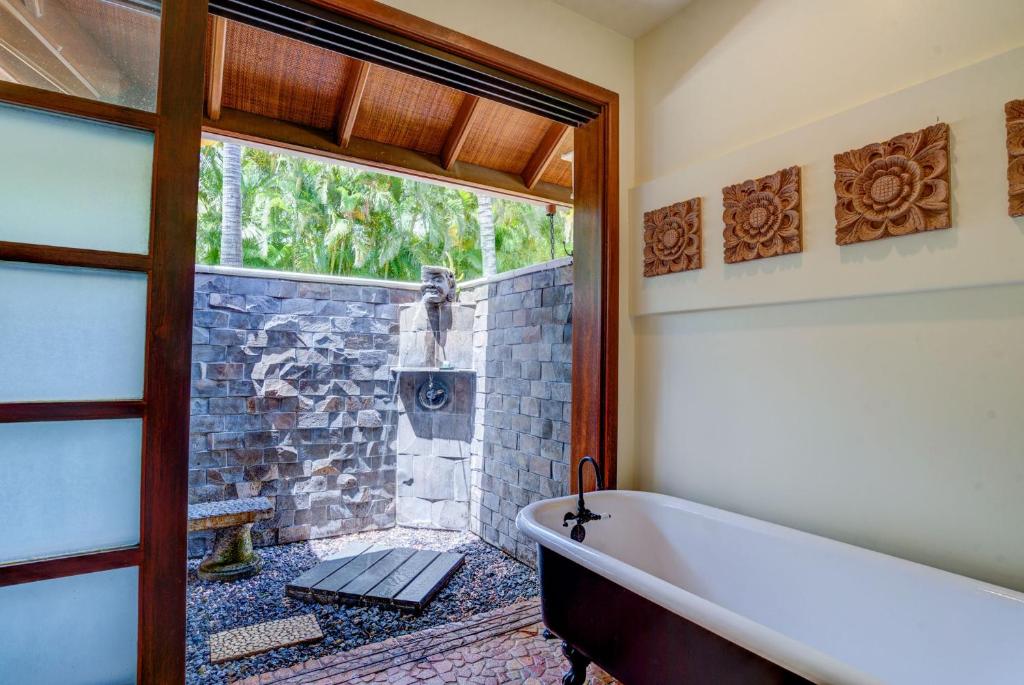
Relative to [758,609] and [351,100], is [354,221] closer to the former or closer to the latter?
[351,100]

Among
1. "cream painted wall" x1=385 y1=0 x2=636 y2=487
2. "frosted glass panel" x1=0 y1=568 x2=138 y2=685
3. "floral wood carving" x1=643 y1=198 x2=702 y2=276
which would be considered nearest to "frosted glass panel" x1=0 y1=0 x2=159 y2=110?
"cream painted wall" x1=385 y1=0 x2=636 y2=487

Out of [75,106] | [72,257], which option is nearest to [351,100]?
[75,106]

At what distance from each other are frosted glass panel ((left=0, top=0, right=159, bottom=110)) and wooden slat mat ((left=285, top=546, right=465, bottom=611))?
2.44m

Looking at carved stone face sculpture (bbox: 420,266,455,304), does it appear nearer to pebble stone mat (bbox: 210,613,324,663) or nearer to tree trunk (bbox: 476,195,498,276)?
pebble stone mat (bbox: 210,613,324,663)

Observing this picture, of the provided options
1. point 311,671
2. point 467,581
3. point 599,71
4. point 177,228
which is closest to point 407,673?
point 311,671

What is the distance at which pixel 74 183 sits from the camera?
→ 1.38 metres

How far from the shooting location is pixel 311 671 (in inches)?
83.7

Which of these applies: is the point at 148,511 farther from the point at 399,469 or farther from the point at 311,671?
the point at 399,469

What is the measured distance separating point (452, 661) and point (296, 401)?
2.31 m

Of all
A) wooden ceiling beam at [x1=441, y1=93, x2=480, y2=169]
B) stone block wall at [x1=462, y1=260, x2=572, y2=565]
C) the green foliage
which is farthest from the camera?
the green foliage

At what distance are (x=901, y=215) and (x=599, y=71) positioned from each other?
1.48m

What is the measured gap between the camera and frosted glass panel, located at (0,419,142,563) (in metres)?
1.30

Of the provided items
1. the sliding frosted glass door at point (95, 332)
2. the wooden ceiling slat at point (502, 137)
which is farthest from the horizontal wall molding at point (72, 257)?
the wooden ceiling slat at point (502, 137)

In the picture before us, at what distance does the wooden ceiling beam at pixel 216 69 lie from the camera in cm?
219
